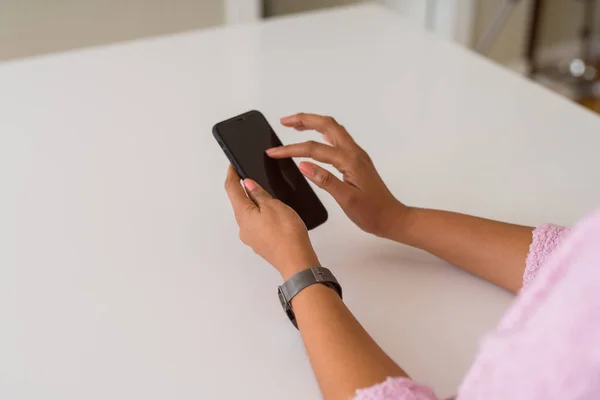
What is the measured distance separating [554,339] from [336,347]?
22 cm

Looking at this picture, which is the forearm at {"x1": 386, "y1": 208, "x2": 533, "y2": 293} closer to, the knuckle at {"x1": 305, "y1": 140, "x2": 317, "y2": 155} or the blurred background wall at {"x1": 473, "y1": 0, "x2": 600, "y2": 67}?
the knuckle at {"x1": 305, "y1": 140, "x2": 317, "y2": 155}

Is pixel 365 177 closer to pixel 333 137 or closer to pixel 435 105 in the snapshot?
pixel 333 137

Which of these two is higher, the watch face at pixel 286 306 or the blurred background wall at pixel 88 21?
the blurred background wall at pixel 88 21

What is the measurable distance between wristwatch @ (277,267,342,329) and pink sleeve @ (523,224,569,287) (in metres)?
0.22

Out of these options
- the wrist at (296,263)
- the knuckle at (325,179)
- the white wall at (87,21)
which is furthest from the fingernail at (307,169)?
the white wall at (87,21)

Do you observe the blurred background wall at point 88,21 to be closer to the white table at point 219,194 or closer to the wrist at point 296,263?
the white table at point 219,194

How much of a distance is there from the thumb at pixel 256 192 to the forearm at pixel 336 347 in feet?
0.42

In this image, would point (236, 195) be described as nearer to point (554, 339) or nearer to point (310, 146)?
point (310, 146)

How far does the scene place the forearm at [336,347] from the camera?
0.53m

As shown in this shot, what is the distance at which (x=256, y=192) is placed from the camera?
27.2 inches

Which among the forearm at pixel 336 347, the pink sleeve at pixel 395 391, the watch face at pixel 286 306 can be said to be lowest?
the pink sleeve at pixel 395 391

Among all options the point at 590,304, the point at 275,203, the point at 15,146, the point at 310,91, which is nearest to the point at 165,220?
the point at 275,203

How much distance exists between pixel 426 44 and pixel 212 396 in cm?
86

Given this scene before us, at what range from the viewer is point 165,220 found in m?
0.78
